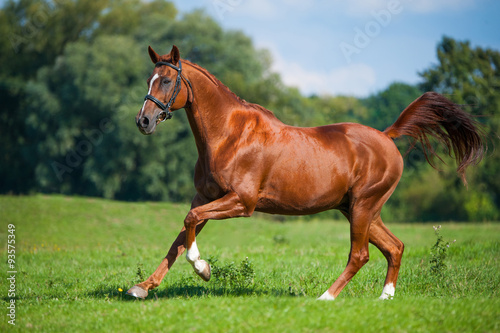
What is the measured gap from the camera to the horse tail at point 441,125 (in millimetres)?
7090

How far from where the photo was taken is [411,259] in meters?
9.90

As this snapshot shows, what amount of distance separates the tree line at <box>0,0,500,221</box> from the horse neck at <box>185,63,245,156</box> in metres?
26.2

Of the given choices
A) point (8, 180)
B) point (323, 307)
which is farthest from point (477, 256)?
point (8, 180)

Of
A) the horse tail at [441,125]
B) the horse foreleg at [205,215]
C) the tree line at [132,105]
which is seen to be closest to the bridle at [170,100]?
the horse foreleg at [205,215]

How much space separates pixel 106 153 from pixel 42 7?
14.5 meters

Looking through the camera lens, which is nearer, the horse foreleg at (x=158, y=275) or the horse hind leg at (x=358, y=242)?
the horse foreleg at (x=158, y=275)

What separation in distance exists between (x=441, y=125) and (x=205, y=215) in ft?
12.9

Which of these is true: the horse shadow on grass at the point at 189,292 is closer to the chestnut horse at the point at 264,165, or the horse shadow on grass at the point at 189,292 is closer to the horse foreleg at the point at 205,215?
the chestnut horse at the point at 264,165

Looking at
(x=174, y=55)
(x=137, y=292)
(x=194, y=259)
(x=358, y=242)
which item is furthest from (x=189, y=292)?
(x=174, y=55)

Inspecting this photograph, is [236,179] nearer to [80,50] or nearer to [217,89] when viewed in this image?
[217,89]

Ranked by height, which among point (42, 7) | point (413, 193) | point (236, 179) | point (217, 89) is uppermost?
point (42, 7)

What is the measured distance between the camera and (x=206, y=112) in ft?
20.0

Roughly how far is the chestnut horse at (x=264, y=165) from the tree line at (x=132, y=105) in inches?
994

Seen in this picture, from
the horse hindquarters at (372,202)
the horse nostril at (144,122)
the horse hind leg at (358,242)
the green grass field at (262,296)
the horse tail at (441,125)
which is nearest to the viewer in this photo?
the green grass field at (262,296)
